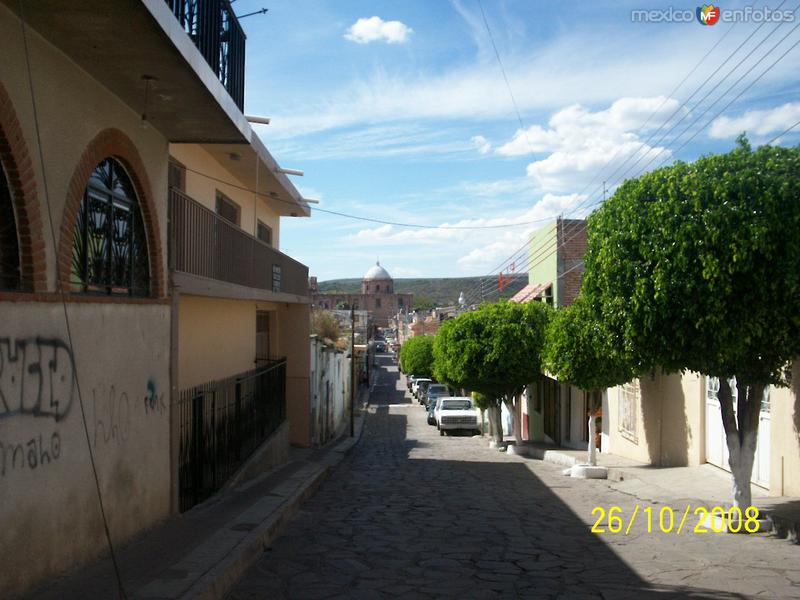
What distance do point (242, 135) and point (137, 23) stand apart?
3.64 meters

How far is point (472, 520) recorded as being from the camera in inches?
411

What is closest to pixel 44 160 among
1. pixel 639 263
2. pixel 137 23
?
pixel 137 23

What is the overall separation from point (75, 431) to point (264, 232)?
15.1m

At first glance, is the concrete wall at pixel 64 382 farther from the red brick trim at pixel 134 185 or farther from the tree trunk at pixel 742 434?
the tree trunk at pixel 742 434

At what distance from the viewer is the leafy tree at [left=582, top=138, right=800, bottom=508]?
8.57 meters

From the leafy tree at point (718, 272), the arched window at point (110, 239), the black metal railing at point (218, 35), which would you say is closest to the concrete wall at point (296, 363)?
the black metal railing at point (218, 35)

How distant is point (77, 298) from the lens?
6.92 meters

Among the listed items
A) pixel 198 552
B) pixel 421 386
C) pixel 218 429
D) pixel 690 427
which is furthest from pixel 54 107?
pixel 421 386

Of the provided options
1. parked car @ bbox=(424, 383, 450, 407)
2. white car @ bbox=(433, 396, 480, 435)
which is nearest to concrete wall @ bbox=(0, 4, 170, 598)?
white car @ bbox=(433, 396, 480, 435)

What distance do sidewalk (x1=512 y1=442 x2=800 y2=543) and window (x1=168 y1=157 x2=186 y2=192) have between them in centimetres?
903

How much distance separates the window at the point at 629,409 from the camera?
1844 cm

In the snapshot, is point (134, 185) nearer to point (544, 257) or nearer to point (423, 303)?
point (544, 257)

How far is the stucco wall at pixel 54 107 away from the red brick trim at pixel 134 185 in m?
0.09
